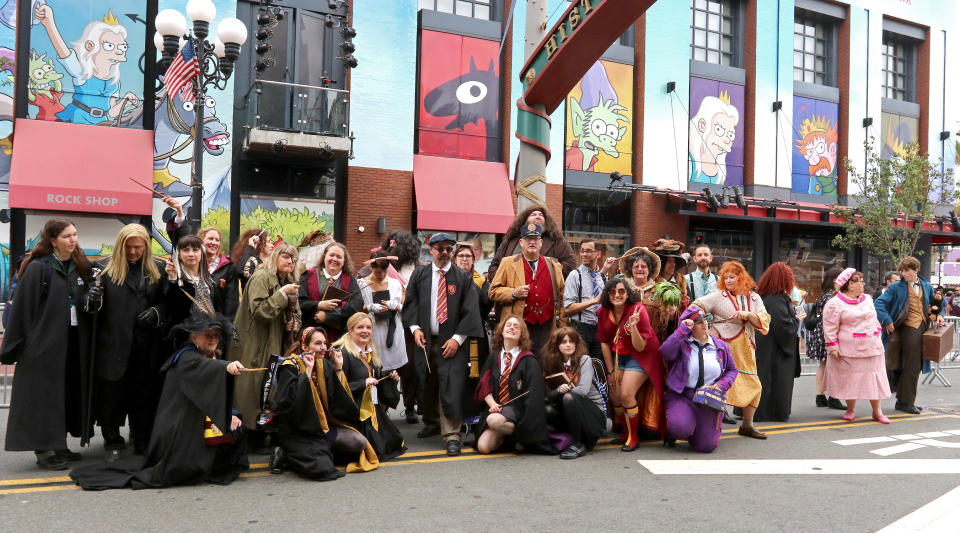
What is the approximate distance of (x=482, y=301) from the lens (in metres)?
7.29

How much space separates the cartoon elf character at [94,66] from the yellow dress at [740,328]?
12.5 metres

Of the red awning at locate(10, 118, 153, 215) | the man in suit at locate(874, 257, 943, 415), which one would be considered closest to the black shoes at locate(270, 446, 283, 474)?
the man in suit at locate(874, 257, 943, 415)

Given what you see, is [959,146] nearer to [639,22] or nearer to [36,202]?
[639,22]

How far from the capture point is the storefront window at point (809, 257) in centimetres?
2344

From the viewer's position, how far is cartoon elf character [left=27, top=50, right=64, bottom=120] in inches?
555

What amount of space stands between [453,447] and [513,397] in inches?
26.8

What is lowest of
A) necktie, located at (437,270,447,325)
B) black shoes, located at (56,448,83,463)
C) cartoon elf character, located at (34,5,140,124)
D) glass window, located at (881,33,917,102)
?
black shoes, located at (56,448,83,463)

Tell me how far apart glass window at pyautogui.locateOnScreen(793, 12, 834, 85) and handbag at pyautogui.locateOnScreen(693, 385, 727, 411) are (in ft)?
65.1

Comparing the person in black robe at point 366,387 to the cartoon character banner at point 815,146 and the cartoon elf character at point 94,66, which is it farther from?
the cartoon character banner at point 815,146

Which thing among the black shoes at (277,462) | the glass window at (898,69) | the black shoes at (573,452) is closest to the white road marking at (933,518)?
the black shoes at (573,452)

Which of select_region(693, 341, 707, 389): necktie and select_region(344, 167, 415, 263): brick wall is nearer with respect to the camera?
select_region(693, 341, 707, 389): necktie

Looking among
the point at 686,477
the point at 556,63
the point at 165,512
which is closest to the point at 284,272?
the point at 165,512

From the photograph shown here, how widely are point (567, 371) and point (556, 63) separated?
4143mm

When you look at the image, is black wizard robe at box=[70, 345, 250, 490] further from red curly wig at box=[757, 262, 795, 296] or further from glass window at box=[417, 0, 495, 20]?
glass window at box=[417, 0, 495, 20]
